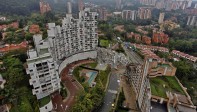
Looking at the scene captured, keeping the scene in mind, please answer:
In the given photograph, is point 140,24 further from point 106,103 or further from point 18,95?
point 18,95

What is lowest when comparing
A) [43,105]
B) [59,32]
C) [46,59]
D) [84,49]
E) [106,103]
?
[106,103]

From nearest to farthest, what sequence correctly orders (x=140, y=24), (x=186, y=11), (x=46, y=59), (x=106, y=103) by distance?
(x=46, y=59) → (x=106, y=103) → (x=140, y=24) → (x=186, y=11)

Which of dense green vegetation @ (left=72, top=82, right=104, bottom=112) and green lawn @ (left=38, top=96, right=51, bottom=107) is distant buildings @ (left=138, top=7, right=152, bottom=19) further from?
green lawn @ (left=38, top=96, right=51, bottom=107)

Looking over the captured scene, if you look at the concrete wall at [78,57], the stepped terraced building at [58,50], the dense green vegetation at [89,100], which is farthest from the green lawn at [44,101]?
the concrete wall at [78,57]

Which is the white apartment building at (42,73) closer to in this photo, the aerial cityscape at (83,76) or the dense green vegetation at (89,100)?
the aerial cityscape at (83,76)

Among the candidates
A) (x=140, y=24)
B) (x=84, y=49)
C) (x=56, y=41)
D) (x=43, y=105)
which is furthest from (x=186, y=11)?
(x=43, y=105)

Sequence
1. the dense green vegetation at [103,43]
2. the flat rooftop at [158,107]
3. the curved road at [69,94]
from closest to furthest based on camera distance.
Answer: the flat rooftop at [158,107] < the curved road at [69,94] < the dense green vegetation at [103,43]

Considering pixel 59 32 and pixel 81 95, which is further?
pixel 59 32
